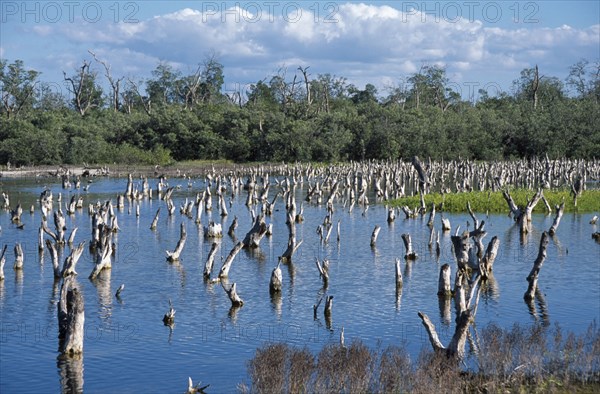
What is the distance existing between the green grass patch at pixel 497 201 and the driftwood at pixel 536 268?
74.6ft

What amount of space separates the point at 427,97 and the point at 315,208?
88903 mm

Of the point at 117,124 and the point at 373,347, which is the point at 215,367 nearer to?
the point at 373,347

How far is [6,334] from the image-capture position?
25016 millimetres

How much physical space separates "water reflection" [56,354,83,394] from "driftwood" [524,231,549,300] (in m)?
13.9

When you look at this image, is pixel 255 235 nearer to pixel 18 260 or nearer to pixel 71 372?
pixel 18 260

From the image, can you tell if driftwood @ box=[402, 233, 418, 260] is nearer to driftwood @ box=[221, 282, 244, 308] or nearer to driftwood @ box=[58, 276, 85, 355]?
driftwood @ box=[221, 282, 244, 308]

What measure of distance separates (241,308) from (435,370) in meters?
11.6

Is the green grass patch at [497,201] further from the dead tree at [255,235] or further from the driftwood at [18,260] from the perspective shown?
the driftwood at [18,260]

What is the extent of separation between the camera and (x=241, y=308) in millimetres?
28000

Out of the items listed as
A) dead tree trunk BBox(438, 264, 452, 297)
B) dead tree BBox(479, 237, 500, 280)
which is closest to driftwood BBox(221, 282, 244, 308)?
dead tree trunk BBox(438, 264, 452, 297)

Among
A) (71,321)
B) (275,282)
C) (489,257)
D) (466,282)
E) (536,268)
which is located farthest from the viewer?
(489,257)

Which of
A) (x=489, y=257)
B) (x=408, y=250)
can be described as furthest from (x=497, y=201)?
(x=489, y=257)

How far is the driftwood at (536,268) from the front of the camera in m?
27.3

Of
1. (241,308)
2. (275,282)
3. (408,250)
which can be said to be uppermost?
(408,250)
